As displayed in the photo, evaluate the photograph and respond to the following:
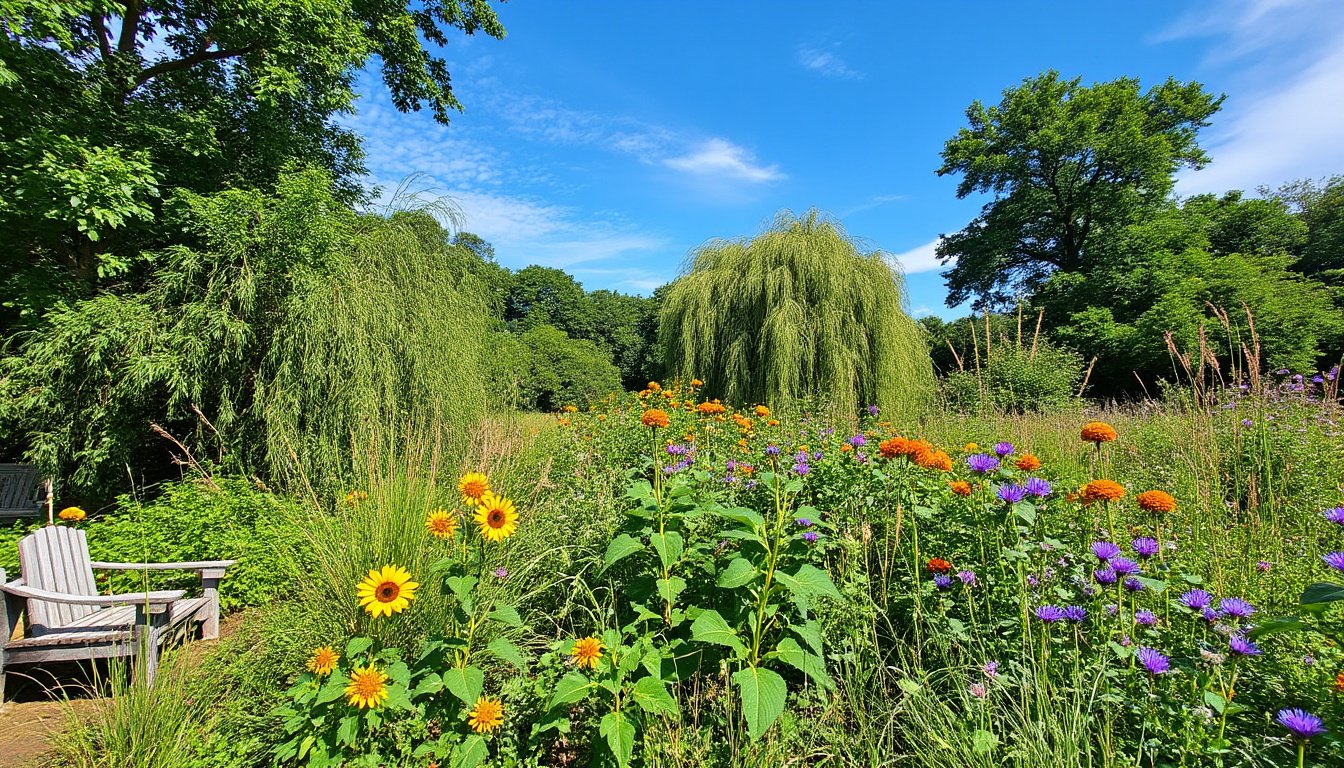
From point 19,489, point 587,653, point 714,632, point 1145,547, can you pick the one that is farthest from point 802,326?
point 19,489

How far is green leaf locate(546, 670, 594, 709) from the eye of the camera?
1.12 meters

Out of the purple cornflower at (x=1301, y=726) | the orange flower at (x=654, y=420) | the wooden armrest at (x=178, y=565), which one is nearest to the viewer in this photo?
the purple cornflower at (x=1301, y=726)

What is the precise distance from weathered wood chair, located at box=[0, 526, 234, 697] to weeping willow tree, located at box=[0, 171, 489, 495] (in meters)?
Answer: 1.21

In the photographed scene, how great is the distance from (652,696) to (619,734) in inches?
4.3

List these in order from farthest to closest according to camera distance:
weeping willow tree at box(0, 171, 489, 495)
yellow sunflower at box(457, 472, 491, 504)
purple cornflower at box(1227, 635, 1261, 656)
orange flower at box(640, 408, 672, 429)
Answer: weeping willow tree at box(0, 171, 489, 495) < orange flower at box(640, 408, 672, 429) < yellow sunflower at box(457, 472, 491, 504) < purple cornflower at box(1227, 635, 1261, 656)

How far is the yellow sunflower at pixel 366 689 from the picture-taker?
113 centimetres

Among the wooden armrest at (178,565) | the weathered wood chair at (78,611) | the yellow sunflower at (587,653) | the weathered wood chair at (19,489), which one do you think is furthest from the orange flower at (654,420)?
the weathered wood chair at (19,489)

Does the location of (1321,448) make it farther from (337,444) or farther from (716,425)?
(337,444)

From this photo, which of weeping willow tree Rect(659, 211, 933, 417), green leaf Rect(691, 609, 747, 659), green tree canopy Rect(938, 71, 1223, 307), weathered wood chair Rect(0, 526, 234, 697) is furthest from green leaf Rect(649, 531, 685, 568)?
green tree canopy Rect(938, 71, 1223, 307)

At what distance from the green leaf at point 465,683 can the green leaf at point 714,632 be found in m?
0.54

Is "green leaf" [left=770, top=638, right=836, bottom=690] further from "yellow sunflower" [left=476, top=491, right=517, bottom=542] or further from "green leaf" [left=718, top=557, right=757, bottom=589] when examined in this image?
"yellow sunflower" [left=476, top=491, right=517, bottom=542]

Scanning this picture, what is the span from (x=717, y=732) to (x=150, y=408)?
5527mm

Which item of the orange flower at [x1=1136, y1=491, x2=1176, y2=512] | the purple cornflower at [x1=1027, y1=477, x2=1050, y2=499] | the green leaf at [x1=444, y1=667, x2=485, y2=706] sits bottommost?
the green leaf at [x1=444, y1=667, x2=485, y2=706]

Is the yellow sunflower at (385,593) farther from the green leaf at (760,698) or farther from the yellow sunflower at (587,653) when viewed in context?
the green leaf at (760,698)
